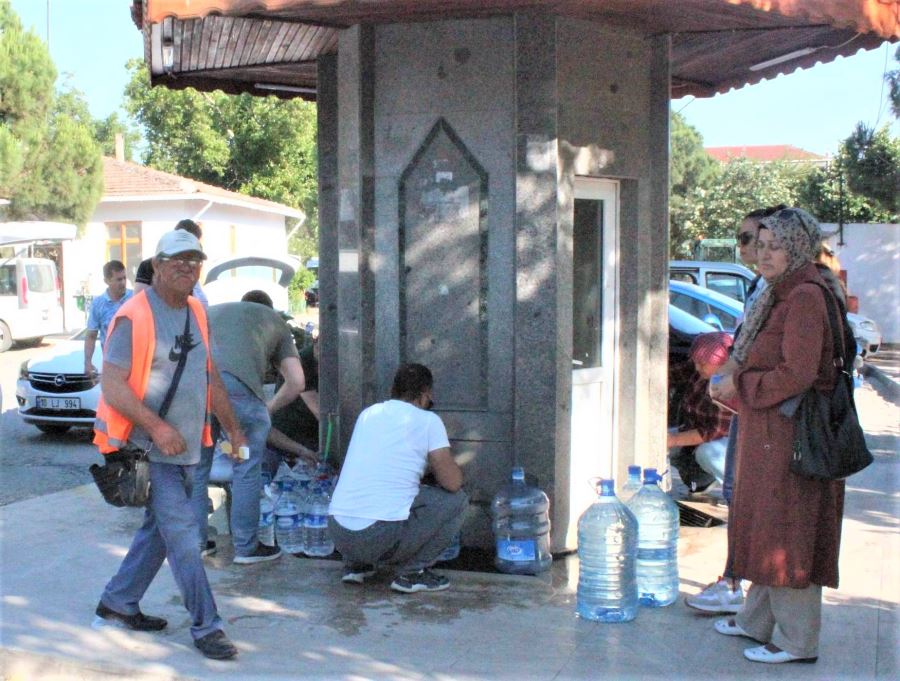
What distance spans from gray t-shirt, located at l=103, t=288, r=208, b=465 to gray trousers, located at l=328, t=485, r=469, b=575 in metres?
1.08

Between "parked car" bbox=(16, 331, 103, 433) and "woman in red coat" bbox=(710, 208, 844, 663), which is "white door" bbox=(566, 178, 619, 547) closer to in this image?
"woman in red coat" bbox=(710, 208, 844, 663)

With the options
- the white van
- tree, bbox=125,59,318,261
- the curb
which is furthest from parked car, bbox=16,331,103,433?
tree, bbox=125,59,318,261

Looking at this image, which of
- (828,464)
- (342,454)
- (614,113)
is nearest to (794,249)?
(828,464)

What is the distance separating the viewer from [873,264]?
93.7 feet

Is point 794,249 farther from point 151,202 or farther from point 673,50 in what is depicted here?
point 151,202

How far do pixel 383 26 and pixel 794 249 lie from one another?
309cm

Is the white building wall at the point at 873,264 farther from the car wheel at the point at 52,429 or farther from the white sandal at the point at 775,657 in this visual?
the white sandal at the point at 775,657

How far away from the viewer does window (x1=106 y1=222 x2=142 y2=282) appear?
114ft

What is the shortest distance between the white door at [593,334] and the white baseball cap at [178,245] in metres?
2.64

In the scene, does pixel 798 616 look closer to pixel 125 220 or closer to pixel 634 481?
pixel 634 481

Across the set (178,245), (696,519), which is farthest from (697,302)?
(178,245)

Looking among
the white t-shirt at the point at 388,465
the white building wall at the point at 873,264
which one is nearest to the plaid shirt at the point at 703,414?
the white t-shirt at the point at 388,465

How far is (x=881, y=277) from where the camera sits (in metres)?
28.5

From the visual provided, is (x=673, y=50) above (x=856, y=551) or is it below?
above
